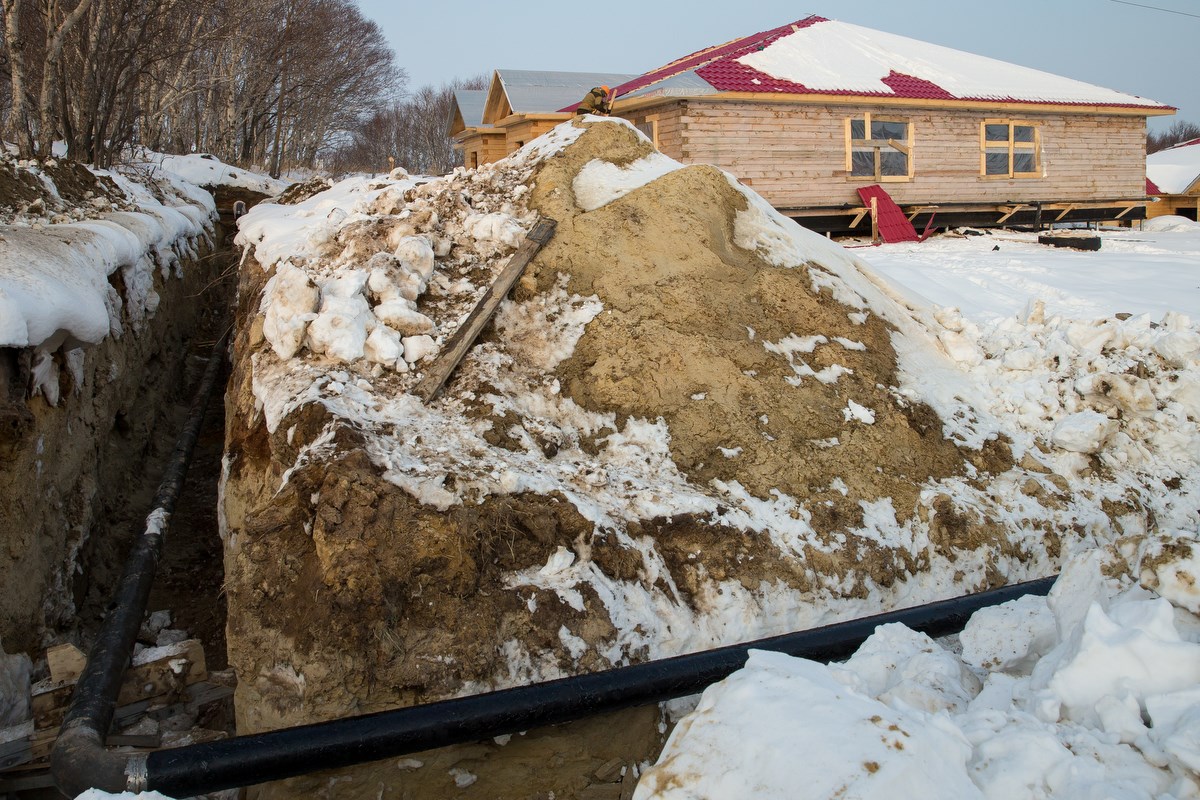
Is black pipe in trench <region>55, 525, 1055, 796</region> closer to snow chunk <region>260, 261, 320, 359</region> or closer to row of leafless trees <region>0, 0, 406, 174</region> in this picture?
snow chunk <region>260, 261, 320, 359</region>

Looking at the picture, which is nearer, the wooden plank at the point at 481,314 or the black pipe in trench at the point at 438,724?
the black pipe in trench at the point at 438,724

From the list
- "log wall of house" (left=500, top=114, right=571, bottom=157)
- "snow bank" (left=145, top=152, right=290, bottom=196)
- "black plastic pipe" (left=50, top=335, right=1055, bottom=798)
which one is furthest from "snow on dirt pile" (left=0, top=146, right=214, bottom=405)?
"log wall of house" (left=500, top=114, right=571, bottom=157)

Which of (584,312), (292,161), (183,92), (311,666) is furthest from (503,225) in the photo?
(292,161)

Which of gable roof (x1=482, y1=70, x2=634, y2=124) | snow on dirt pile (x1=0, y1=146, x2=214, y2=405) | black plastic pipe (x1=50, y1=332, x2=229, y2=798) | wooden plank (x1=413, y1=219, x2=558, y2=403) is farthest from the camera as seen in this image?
gable roof (x1=482, y1=70, x2=634, y2=124)

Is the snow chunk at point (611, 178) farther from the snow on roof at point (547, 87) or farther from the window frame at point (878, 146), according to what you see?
the snow on roof at point (547, 87)

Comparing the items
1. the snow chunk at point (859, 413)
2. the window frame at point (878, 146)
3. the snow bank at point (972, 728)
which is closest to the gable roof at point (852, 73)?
the window frame at point (878, 146)

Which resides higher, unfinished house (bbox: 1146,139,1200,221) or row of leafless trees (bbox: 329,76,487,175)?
row of leafless trees (bbox: 329,76,487,175)

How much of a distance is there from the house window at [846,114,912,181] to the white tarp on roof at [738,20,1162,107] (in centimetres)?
65

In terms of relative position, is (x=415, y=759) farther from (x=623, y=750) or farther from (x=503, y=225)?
(x=503, y=225)

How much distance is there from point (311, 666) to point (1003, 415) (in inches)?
180

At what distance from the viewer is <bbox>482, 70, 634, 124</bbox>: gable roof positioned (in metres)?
18.5

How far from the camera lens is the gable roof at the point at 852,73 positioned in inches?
565

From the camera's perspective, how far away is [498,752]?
3.08 m

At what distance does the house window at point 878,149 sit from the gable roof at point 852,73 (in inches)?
23.6
